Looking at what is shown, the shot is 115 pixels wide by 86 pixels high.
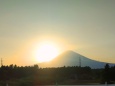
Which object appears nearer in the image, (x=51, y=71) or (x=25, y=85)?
(x=25, y=85)

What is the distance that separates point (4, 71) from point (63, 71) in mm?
12785

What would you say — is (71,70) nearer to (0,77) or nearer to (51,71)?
(51,71)

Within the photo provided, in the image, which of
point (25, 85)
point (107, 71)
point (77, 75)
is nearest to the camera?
point (25, 85)

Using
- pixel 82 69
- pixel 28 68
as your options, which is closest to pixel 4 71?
pixel 28 68

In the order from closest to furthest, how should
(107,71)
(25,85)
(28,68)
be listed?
(25,85) < (107,71) < (28,68)

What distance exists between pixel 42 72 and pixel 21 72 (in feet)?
15.3

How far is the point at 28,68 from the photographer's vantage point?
73.9 meters

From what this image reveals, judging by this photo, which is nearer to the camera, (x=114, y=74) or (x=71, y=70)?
(x=114, y=74)

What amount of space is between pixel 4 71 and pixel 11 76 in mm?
1822

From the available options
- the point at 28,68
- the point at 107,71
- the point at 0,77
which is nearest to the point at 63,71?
the point at 28,68

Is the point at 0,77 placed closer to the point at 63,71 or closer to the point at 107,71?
the point at 63,71

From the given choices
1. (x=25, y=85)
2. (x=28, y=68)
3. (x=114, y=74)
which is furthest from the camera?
(x=28, y=68)

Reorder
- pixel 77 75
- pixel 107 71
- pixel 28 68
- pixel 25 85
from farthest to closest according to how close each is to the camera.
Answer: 1. pixel 28 68
2. pixel 77 75
3. pixel 107 71
4. pixel 25 85

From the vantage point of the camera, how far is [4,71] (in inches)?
2655
